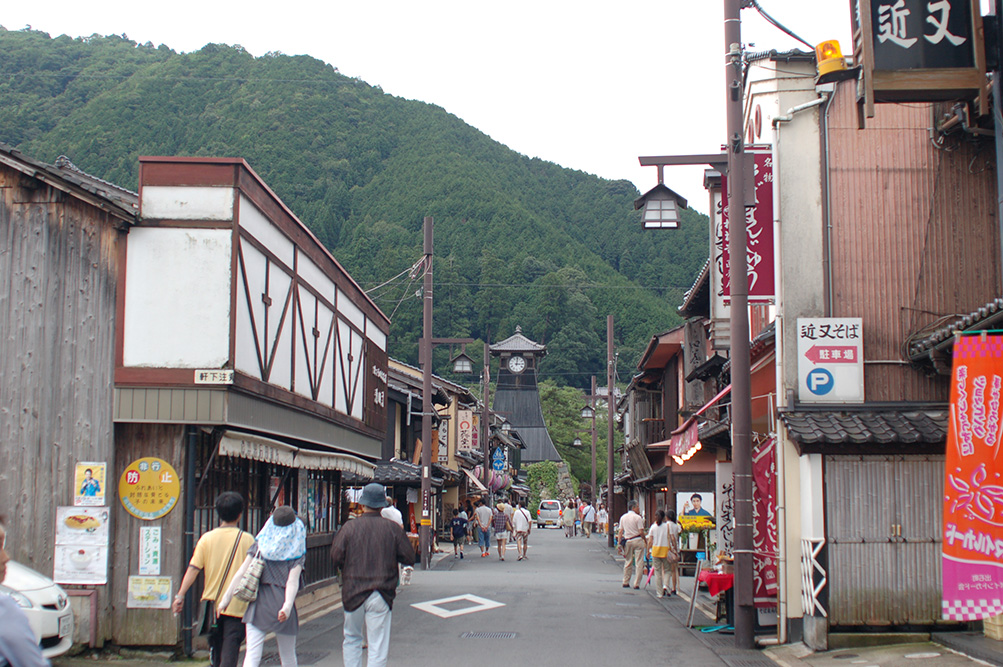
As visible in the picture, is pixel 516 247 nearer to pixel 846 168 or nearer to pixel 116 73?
pixel 116 73

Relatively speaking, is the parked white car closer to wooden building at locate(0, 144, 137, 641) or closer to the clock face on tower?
wooden building at locate(0, 144, 137, 641)

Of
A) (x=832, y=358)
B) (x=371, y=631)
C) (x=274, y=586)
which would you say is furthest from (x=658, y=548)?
(x=274, y=586)

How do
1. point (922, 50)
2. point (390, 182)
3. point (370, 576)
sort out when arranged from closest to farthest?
point (370, 576) < point (922, 50) < point (390, 182)

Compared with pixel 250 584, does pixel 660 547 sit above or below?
below

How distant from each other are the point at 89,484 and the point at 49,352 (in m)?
1.52

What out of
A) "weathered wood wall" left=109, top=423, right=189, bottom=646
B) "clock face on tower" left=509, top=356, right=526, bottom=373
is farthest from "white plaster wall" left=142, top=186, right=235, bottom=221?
"clock face on tower" left=509, top=356, right=526, bottom=373

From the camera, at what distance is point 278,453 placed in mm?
13188

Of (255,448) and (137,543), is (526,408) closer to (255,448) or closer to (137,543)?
(255,448)

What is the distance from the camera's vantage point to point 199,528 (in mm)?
11461

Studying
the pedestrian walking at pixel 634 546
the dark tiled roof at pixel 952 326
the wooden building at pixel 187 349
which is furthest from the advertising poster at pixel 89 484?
the pedestrian walking at pixel 634 546

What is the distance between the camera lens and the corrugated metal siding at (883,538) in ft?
36.1

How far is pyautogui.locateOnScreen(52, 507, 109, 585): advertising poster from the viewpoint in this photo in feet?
34.2

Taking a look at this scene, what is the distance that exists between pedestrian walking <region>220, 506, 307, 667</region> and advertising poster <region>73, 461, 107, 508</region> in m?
3.18

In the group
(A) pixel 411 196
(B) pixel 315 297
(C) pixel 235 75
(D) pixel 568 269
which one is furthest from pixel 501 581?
(C) pixel 235 75
